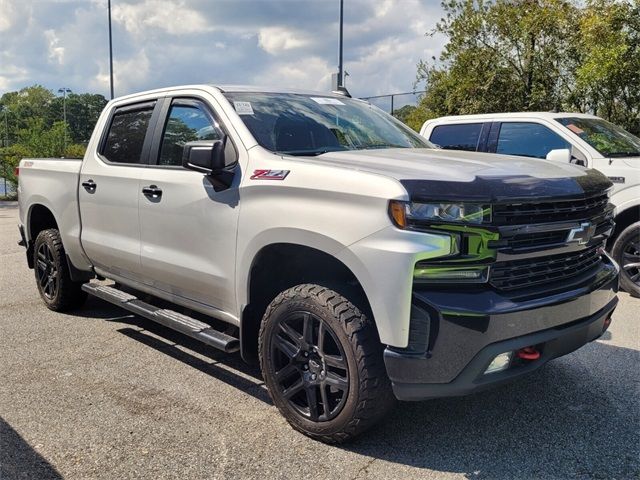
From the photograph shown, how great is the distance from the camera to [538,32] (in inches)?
618

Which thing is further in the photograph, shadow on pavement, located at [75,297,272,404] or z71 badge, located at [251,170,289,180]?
shadow on pavement, located at [75,297,272,404]

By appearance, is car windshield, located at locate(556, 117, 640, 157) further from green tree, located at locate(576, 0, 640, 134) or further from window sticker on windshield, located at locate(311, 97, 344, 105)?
green tree, located at locate(576, 0, 640, 134)

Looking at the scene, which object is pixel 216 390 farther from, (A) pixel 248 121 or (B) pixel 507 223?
(B) pixel 507 223

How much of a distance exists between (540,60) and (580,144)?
1031 centimetres

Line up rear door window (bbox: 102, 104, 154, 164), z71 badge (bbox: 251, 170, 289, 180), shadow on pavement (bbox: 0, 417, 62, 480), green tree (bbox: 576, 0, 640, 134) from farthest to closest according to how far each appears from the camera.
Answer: green tree (bbox: 576, 0, 640, 134), rear door window (bbox: 102, 104, 154, 164), z71 badge (bbox: 251, 170, 289, 180), shadow on pavement (bbox: 0, 417, 62, 480)

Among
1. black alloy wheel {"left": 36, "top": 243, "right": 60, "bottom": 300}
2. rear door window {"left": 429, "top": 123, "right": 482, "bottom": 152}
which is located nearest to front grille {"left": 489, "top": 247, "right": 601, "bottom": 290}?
black alloy wheel {"left": 36, "top": 243, "right": 60, "bottom": 300}

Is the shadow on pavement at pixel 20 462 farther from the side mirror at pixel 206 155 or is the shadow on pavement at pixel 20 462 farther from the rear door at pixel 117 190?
the side mirror at pixel 206 155

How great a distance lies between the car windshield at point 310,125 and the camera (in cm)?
375

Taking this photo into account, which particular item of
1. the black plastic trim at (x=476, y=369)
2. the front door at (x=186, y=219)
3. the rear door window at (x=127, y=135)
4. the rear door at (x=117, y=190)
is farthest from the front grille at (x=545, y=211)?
the rear door window at (x=127, y=135)

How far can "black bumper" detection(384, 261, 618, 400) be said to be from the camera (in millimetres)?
2689

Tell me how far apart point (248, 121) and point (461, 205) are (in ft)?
5.23

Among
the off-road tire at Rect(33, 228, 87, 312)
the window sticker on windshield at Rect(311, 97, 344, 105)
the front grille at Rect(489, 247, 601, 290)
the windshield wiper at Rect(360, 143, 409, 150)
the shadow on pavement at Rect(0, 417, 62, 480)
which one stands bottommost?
the shadow on pavement at Rect(0, 417, 62, 480)

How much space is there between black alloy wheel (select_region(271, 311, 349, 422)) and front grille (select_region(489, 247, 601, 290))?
84 cm

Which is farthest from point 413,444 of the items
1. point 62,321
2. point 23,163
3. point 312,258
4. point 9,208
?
point 9,208
